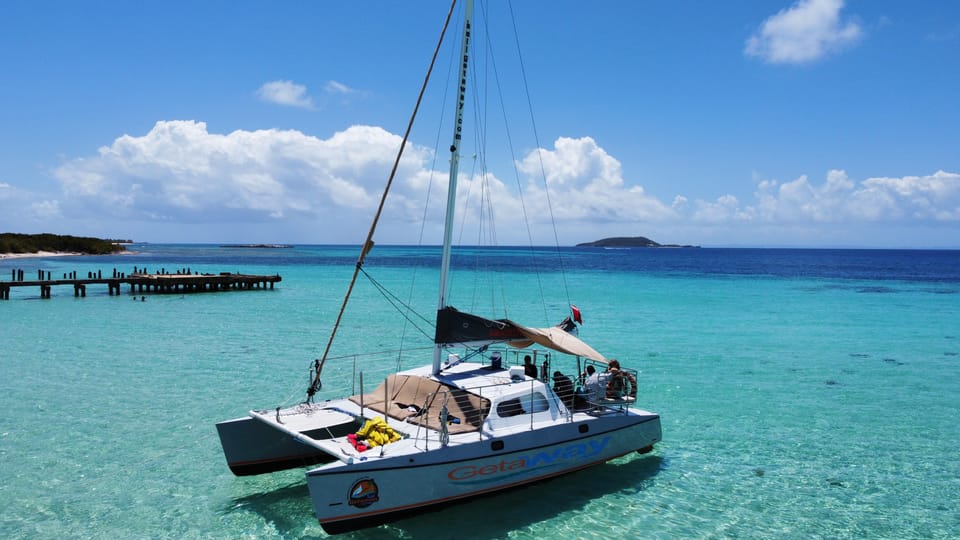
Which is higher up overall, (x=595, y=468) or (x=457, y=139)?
(x=457, y=139)

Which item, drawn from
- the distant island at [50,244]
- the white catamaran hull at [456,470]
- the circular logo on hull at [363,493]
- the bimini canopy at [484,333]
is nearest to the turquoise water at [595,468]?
the white catamaran hull at [456,470]

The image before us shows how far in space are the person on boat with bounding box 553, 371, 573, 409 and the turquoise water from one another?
1.63 metres

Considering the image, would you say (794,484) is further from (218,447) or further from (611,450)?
(218,447)

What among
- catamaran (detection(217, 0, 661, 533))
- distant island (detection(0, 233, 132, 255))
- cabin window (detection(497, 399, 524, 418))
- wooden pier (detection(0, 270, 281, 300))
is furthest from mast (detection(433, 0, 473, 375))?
distant island (detection(0, 233, 132, 255))

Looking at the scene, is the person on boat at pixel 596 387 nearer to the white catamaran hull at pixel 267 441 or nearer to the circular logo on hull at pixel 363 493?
the white catamaran hull at pixel 267 441

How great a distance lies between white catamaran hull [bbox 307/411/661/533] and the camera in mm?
9391

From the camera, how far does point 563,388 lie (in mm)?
13750

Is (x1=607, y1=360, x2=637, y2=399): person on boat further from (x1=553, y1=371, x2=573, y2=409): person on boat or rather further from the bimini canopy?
(x1=553, y1=371, x2=573, y2=409): person on boat

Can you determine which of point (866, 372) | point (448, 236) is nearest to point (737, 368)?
point (866, 372)

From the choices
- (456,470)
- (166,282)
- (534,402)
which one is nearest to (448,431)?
(456,470)

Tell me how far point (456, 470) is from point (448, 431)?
0.84 m

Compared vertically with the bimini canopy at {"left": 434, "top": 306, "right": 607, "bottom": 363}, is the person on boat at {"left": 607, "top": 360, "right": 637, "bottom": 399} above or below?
below

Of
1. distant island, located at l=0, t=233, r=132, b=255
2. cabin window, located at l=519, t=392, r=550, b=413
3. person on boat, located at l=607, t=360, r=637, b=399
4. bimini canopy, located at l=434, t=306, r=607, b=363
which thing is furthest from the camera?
distant island, located at l=0, t=233, r=132, b=255

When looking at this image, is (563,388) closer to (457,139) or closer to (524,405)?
(524,405)
